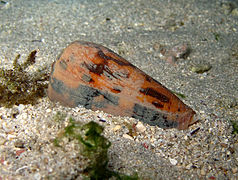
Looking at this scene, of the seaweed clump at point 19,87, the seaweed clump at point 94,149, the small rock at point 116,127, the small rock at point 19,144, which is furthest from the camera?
the seaweed clump at point 19,87

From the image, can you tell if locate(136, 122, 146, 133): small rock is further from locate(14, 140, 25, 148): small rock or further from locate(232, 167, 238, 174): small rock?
locate(14, 140, 25, 148): small rock

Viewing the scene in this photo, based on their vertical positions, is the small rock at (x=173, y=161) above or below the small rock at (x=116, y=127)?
below

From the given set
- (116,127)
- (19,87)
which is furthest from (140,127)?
(19,87)

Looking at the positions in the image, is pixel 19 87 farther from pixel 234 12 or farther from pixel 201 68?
pixel 234 12

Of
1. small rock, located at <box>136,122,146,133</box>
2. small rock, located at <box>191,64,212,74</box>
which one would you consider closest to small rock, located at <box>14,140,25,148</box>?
small rock, located at <box>136,122,146,133</box>

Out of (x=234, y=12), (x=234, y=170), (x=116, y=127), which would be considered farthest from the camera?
(x=234, y=12)

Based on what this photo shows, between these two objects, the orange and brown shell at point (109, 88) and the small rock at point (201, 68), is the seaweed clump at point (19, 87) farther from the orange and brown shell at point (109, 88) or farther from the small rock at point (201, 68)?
the small rock at point (201, 68)

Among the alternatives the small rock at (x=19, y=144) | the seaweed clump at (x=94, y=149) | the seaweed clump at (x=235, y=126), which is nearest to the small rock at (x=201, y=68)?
the seaweed clump at (x=235, y=126)
